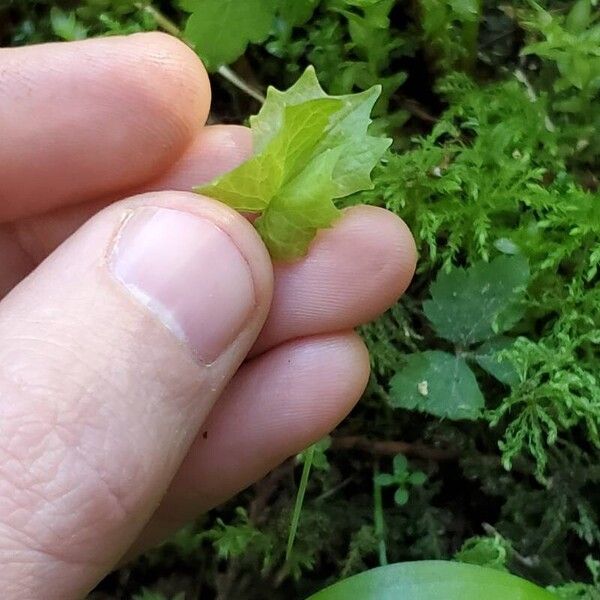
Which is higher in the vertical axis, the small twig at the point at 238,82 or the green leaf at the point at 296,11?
the green leaf at the point at 296,11

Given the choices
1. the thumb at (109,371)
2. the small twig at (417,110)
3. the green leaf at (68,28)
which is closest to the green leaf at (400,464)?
the thumb at (109,371)

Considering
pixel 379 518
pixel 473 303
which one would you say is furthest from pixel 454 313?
pixel 379 518

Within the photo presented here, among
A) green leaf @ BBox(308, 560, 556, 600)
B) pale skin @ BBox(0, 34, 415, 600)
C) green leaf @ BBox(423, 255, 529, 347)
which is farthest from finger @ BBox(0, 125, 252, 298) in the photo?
green leaf @ BBox(308, 560, 556, 600)

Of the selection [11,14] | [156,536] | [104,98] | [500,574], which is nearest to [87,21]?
[11,14]

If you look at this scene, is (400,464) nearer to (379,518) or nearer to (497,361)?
(379,518)

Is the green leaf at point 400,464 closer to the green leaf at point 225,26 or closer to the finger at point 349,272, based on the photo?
the finger at point 349,272

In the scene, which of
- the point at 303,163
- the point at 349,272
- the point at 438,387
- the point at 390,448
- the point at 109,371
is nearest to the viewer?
the point at 109,371
